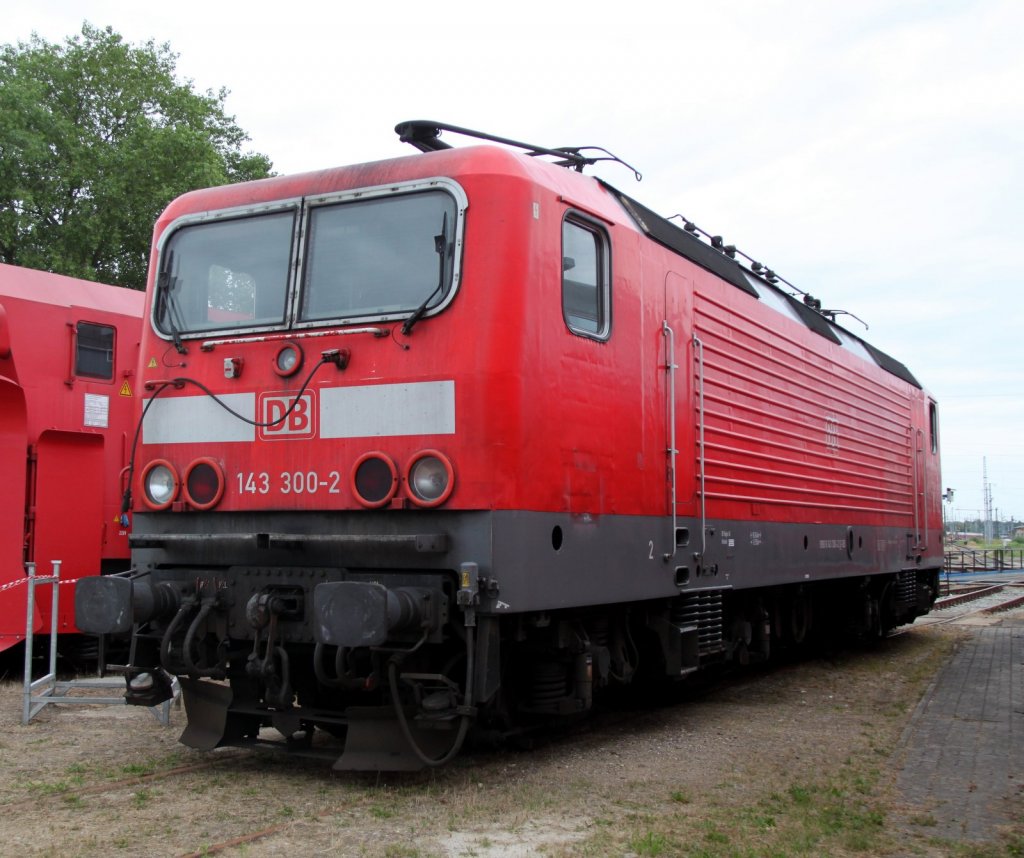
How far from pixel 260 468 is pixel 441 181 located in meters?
1.93

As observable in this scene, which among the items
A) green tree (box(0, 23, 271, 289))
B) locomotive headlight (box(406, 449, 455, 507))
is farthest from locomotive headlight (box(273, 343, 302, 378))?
green tree (box(0, 23, 271, 289))

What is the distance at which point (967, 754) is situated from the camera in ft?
23.1

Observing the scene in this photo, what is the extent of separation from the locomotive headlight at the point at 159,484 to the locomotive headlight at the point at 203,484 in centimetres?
10

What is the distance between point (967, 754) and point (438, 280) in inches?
180

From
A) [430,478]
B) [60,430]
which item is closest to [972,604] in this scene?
[60,430]

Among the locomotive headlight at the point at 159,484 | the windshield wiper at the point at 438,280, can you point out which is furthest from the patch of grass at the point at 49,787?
the windshield wiper at the point at 438,280

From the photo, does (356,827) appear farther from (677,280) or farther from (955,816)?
(677,280)

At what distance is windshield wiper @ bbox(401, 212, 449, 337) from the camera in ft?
19.4

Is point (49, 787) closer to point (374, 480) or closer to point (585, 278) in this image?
point (374, 480)

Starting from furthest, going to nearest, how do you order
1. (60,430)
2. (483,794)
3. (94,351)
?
(94,351)
(60,430)
(483,794)

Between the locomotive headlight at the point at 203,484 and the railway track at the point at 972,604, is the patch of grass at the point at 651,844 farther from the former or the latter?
the railway track at the point at 972,604

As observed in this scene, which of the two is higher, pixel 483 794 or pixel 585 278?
pixel 585 278

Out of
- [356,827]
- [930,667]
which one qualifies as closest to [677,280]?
[356,827]

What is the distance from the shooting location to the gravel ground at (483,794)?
16.1 feet
